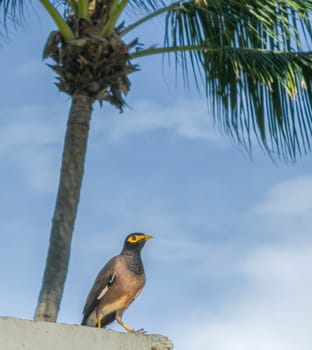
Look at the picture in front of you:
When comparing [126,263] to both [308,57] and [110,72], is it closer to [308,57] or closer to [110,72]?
[110,72]

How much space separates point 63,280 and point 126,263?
617 millimetres

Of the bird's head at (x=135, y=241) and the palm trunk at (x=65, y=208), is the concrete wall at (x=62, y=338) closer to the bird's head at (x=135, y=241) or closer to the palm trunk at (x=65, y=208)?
the palm trunk at (x=65, y=208)

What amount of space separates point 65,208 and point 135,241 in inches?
29.9

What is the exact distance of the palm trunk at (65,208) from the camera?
338 inches

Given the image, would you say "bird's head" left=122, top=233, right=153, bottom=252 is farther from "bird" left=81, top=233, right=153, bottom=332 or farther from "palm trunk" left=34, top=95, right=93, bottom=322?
"palm trunk" left=34, top=95, right=93, bottom=322

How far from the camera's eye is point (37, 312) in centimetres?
855

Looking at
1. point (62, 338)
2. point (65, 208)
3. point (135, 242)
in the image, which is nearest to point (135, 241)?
point (135, 242)

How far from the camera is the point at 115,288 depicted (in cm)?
859

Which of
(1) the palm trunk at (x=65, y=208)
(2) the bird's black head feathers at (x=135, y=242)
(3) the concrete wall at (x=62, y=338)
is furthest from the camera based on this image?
(2) the bird's black head feathers at (x=135, y=242)

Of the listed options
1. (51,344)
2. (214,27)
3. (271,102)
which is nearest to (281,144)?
(271,102)

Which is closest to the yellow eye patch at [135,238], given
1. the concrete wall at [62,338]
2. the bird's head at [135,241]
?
the bird's head at [135,241]

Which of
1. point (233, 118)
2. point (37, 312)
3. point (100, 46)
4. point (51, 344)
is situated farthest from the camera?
Result: point (233, 118)

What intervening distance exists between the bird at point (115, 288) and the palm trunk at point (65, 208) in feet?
1.11

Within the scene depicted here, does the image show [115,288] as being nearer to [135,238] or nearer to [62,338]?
[135,238]
